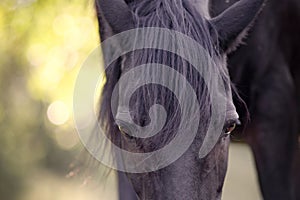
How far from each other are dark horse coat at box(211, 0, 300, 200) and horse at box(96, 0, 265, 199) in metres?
0.95

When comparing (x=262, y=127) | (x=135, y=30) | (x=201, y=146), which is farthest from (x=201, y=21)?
(x=262, y=127)

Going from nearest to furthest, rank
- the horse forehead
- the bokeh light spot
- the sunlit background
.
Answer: the horse forehead → the sunlit background → the bokeh light spot

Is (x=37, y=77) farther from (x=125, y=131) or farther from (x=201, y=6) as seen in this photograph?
(x=125, y=131)

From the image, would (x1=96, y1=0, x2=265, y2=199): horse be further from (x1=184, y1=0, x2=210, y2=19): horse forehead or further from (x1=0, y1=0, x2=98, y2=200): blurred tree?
(x1=0, y1=0, x2=98, y2=200): blurred tree

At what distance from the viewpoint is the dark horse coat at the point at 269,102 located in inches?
123

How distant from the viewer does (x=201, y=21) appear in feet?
6.75

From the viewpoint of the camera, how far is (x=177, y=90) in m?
1.91

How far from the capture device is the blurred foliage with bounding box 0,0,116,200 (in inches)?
148

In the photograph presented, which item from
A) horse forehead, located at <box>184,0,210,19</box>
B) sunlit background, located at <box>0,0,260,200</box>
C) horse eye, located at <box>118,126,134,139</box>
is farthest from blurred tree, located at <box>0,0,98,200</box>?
horse eye, located at <box>118,126,134,139</box>

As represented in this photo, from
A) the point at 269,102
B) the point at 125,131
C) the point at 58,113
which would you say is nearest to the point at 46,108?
the point at 58,113

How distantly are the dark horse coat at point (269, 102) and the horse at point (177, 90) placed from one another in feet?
3.12

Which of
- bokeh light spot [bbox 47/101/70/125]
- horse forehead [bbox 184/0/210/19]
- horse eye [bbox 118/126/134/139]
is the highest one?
horse forehead [bbox 184/0/210/19]

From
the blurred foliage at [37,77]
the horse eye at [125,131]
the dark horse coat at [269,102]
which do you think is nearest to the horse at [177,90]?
the horse eye at [125,131]

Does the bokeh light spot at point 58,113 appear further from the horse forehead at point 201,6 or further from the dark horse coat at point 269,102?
the horse forehead at point 201,6
